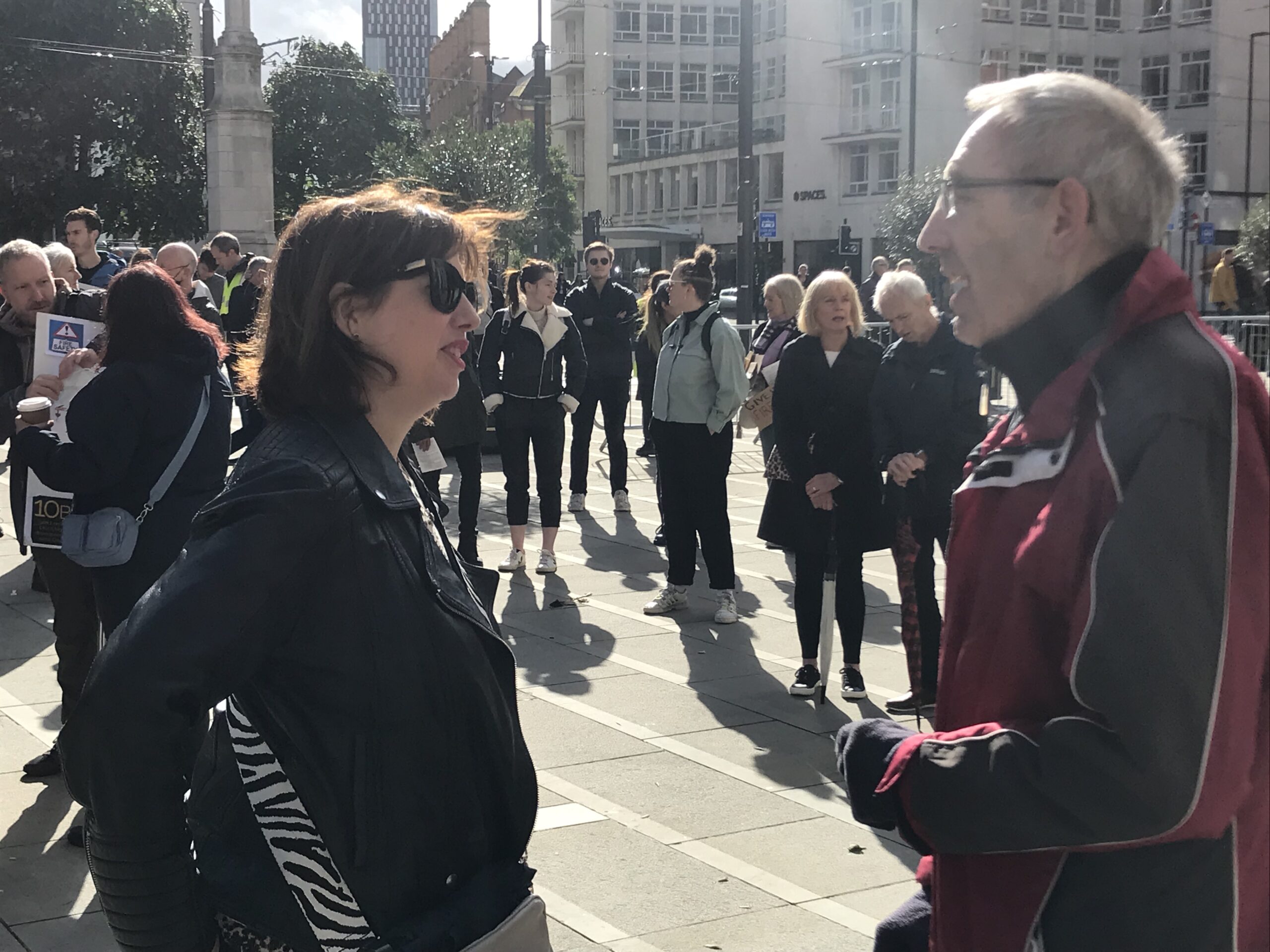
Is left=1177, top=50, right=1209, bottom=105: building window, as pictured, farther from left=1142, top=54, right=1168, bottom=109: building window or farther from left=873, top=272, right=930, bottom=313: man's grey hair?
left=873, top=272, right=930, bottom=313: man's grey hair

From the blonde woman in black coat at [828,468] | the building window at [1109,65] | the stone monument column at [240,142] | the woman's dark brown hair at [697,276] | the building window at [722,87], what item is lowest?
the blonde woman in black coat at [828,468]

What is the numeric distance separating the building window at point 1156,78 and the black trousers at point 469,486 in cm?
5370

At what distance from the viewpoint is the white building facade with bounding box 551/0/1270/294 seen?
5569 cm

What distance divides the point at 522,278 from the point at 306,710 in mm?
7940

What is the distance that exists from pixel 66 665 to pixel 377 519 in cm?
414

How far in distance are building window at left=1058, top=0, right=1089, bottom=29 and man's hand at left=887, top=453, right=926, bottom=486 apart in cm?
5703

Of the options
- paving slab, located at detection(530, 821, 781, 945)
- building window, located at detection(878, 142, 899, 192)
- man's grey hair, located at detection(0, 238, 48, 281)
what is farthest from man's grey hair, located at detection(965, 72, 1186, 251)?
building window, located at detection(878, 142, 899, 192)

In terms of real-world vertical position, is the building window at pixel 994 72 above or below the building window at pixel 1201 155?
below

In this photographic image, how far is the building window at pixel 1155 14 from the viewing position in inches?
2245

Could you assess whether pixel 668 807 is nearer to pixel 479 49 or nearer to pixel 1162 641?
pixel 1162 641

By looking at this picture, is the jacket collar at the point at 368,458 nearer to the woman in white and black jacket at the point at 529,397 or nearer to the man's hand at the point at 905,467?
the man's hand at the point at 905,467

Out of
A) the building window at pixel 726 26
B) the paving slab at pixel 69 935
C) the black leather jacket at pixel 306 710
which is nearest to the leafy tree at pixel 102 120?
the building window at pixel 726 26

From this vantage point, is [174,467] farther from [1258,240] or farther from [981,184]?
[1258,240]

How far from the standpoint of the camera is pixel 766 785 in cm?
537
